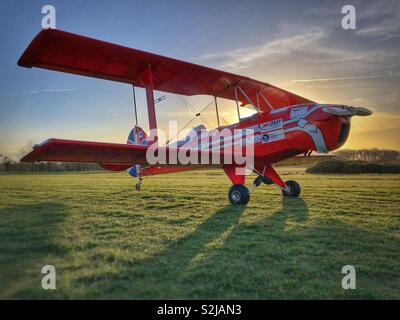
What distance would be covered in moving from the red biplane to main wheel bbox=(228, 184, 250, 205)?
0.07ft

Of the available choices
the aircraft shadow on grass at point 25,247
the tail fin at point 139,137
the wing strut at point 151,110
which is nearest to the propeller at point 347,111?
the wing strut at point 151,110

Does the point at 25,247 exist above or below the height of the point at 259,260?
above

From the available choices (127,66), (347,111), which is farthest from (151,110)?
(347,111)

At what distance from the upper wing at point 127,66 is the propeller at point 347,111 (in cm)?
246

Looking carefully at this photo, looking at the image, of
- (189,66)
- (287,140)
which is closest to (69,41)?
(189,66)

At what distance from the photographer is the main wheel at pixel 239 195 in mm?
6387

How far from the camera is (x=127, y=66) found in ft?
21.3

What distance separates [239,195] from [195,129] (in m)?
2.79

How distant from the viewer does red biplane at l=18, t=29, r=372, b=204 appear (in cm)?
500

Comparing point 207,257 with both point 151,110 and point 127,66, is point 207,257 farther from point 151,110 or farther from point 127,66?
point 127,66
